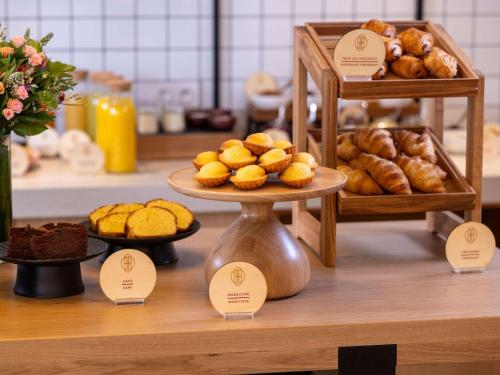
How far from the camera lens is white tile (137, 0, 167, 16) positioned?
4.07 metres

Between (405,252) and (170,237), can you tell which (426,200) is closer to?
(405,252)

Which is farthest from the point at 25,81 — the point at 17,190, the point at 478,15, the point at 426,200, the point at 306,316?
the point at 478,15

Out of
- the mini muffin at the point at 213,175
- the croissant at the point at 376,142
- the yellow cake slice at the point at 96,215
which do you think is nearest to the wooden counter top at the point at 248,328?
the yellow cake slice at the point at 96,215

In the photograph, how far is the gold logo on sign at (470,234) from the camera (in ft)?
6.31

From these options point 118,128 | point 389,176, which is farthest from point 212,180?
point 118,128

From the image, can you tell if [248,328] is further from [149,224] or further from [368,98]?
[368,98]

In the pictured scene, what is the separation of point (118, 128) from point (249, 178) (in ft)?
5.86

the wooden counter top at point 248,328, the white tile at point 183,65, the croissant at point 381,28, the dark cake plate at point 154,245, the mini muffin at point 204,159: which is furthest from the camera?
the white tile at point 183,65

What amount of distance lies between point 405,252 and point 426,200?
0.18 m

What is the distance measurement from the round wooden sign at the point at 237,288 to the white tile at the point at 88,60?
262cm

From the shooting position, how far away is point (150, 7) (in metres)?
4.07

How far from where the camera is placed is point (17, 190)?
10.5 ft

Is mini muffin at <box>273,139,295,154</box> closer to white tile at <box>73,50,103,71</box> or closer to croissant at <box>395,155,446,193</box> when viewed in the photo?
croissant at <box>395,155,446,193</box>

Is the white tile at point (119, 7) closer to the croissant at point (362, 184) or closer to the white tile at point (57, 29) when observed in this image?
the white tile at point (57, 29)
